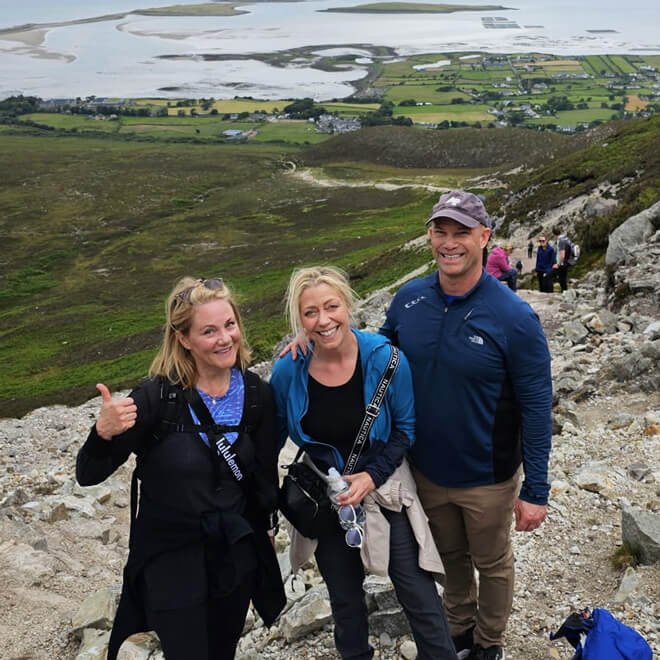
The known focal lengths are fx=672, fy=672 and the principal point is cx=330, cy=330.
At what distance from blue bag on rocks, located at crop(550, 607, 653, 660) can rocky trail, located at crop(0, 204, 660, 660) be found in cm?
108

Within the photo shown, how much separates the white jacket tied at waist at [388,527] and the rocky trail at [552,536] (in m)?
1.50

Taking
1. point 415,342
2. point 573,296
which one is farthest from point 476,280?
point 573,296

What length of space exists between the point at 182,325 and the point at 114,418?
2.21ft

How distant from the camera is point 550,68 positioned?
188125 millimetres

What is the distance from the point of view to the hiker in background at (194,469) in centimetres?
372

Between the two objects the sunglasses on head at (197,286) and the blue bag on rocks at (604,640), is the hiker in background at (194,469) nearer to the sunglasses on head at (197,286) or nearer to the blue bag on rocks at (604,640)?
the sunglasses on head at (197,286)

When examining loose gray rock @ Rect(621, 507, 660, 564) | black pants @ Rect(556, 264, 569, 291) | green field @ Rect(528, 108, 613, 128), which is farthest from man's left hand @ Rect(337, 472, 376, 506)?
green field @ Rect(528, 108, 613, 128)

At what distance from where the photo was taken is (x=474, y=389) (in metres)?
3.95

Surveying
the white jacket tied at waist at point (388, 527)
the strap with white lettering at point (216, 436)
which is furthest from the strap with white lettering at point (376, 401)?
the strap with white lettering at point (216, 436)

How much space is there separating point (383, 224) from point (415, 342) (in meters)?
60.4

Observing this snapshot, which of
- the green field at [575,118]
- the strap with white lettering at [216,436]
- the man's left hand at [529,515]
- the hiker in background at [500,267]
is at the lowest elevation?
the hiker in background at [500,267]

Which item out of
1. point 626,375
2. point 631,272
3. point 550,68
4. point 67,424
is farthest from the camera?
point 550,68

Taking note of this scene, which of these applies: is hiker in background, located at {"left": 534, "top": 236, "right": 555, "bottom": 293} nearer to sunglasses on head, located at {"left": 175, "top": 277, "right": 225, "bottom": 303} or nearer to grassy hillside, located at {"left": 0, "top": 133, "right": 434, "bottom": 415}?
grassy hillside, located at {"left": 0, "top": 133, "right": 434, "bottom": 415}

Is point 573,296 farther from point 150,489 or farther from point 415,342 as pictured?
point 150,489
